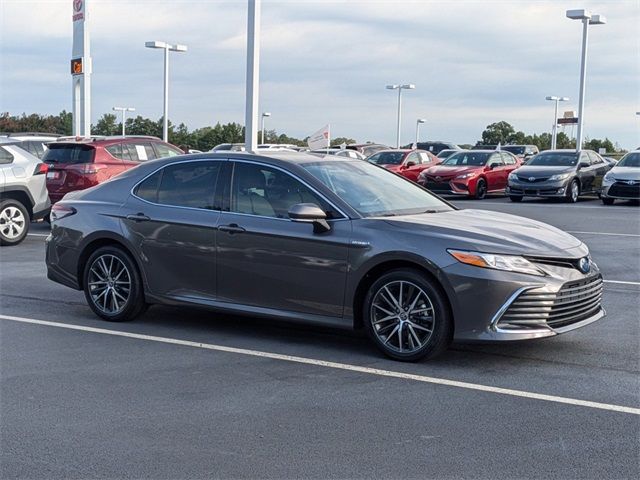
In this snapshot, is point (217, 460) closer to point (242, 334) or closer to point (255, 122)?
point (242, 334)

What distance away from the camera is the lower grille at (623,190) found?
2376cm

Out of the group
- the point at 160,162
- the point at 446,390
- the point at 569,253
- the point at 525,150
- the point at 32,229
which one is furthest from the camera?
the point at 525,150

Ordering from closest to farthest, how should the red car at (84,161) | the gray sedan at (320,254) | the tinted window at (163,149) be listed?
1. the gray sedan at (320,254)
2. the red car at (84,161)
3. the tinted window at (163,149)

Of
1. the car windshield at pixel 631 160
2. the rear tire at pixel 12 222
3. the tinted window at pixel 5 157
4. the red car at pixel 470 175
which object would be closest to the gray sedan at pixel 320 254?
the rear tire at pixel 12 222

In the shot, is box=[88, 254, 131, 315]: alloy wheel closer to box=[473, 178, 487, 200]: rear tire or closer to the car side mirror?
the car side mirror

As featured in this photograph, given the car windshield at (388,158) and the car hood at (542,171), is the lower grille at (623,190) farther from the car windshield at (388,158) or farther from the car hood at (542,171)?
the car windshield at (388,158)

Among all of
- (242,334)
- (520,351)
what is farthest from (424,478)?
(242,334)

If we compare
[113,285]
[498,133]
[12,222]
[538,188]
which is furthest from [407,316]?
[498,133]

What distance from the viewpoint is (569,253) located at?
6.71 m

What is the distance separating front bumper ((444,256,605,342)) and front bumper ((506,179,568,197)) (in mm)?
19659

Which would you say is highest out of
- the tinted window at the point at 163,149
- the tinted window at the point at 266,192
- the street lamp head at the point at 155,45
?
the street lamp head at the point at 155,45

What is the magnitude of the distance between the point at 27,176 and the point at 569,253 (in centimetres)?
1001

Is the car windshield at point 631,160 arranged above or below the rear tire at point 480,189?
above

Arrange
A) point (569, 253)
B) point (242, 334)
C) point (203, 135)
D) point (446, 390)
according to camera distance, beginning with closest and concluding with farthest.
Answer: point (446, 390) < point (569, 253) < point (242, 334) < point (203, 135)
